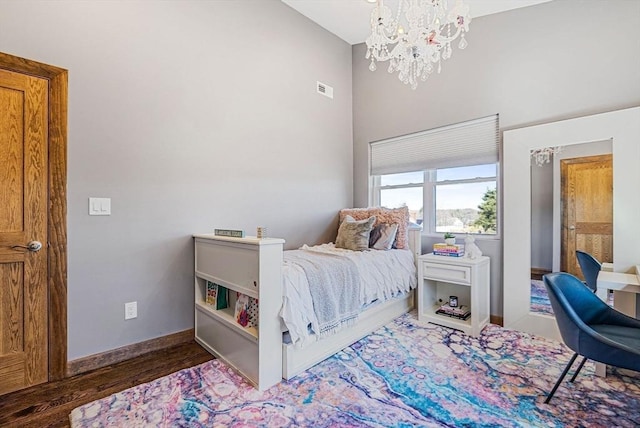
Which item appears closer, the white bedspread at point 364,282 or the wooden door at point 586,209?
the white bedspread at point 364,282

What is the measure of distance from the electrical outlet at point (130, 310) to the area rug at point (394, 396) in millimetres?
580

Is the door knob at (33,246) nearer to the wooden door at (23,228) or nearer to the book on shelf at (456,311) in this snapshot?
the wooden door at (23,228)

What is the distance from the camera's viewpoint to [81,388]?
6.14 feet

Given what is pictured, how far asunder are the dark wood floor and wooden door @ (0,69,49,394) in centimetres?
16

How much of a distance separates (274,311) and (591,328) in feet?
6.13

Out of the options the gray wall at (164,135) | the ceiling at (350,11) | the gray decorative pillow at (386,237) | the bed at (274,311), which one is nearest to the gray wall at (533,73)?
the ceiling at (350,11)

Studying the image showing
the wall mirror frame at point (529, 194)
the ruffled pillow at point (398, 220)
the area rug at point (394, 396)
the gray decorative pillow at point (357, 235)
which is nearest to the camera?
Answer: the area rug at point (394, 396)

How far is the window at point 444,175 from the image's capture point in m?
3.02

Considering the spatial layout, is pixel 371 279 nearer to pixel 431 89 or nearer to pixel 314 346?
pixel 314 346

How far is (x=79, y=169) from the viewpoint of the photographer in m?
2.04

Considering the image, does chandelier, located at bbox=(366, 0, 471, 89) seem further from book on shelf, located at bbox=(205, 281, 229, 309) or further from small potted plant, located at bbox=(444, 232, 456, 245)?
book on shelf, located at bbox=(205, 281, 229, 309)

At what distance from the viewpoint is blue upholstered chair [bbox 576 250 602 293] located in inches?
85.6

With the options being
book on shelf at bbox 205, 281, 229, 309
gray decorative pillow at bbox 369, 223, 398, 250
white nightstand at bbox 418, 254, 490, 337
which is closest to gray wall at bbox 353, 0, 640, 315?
white nightstand at bbox 418, 254, 490, 337

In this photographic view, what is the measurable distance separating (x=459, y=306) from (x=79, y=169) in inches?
136
